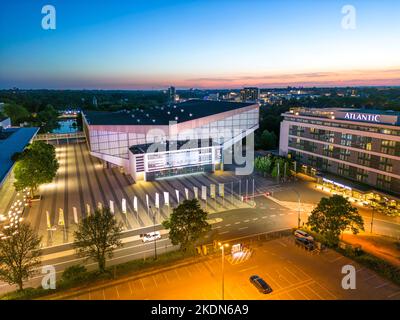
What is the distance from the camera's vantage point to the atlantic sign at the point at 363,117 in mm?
58438

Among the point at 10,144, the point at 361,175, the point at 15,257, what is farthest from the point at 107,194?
the point at 361,175

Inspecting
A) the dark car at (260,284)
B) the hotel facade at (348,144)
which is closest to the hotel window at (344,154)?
the hotel facade at (348,144)

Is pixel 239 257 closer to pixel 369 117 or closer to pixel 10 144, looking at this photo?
pixel 369 117

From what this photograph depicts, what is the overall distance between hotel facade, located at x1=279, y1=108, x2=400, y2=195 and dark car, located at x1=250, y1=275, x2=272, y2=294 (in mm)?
38225

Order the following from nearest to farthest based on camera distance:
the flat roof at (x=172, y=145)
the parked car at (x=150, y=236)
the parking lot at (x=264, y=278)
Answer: the parking lot at (x=264, y=278) < the parked car at (x=150, y=236) < the flat roof at (x=172, y=145)

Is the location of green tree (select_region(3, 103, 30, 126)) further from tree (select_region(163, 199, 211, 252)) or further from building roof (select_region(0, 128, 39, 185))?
tree (select_region(163, 199, 211, 252))

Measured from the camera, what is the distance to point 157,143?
7412 cm

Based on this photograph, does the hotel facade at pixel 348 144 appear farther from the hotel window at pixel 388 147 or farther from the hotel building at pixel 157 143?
the hotel building at pixel 157 143

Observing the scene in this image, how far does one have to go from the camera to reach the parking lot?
1161 inches

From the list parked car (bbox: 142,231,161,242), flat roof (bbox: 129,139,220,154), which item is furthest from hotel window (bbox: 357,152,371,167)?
parked car (bbox: 142,231,161,242)

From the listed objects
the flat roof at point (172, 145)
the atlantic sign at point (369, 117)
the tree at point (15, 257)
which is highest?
the atlantic sign at point (369, 117)

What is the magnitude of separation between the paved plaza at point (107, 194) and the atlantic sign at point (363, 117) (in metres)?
22.9

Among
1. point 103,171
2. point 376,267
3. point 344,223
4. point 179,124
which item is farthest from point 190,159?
point 376,267

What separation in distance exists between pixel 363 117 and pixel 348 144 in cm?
645
